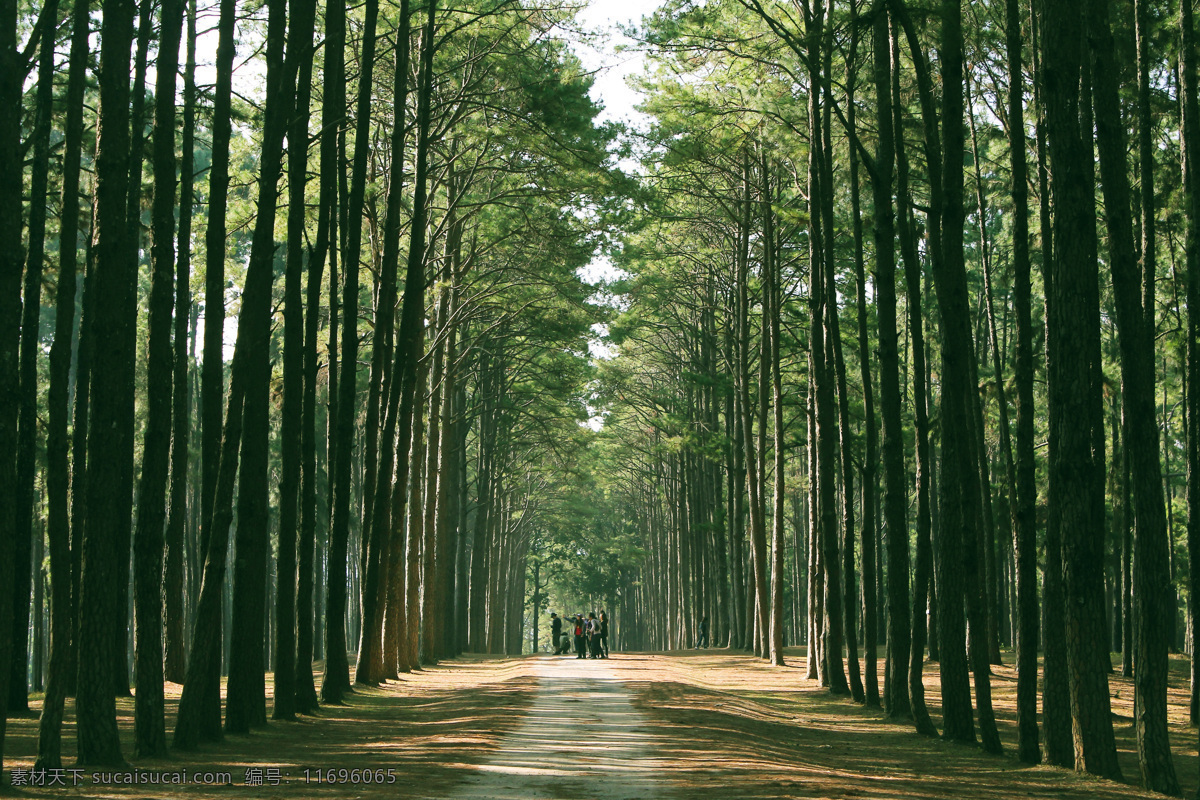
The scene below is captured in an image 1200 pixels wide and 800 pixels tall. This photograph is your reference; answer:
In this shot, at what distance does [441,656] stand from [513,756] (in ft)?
73.6

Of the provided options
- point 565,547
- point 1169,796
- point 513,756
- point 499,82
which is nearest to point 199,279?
point 499,82

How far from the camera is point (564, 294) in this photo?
26.5 meters

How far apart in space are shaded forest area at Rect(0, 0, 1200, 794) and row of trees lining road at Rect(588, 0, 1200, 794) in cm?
7

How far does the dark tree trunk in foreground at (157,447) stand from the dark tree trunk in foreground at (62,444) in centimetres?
68

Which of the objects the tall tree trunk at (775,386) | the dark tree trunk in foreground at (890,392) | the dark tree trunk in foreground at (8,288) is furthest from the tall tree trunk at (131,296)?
the tall tree trunk at (775,386)

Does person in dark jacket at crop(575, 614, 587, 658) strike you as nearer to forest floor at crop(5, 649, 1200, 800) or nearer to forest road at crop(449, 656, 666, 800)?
forest floor at crop(5, 649, 1200, 800)

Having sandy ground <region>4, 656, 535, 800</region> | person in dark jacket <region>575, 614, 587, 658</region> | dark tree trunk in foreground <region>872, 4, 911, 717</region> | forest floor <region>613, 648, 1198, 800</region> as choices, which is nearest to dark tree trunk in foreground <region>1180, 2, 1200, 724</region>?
forest floor <region>613, 648, 1198, 800</region>

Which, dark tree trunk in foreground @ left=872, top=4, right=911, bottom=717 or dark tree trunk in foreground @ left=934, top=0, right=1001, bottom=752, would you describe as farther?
dark tree trunk in foreground @ left=872, top=4, right=911, bottom=717

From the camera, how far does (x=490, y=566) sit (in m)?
44.9

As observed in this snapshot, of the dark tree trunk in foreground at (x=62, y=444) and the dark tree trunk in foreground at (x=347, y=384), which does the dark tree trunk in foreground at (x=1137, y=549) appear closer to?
the dark tree trunk in foreground at (x=62, y=444)

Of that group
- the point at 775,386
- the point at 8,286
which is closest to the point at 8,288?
the point at 8,286

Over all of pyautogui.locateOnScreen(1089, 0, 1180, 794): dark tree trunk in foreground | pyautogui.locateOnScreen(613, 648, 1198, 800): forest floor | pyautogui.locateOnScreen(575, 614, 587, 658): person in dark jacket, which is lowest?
pyautogui.locateOnScreen(575, 614, 587, 658): person in dark jacket

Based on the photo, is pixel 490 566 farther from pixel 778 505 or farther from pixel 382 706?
pixel 382 706

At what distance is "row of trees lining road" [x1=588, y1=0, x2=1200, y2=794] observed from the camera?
30.6ft
